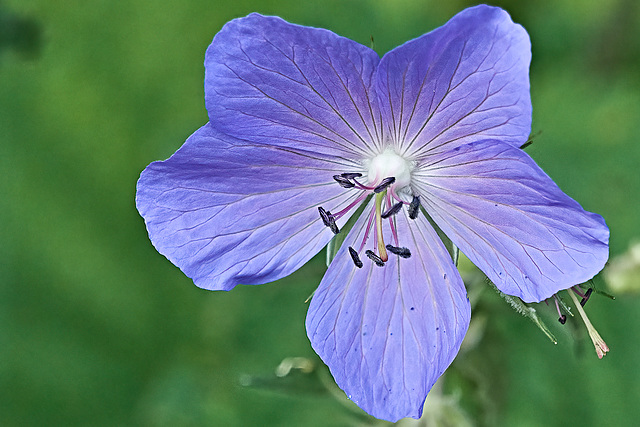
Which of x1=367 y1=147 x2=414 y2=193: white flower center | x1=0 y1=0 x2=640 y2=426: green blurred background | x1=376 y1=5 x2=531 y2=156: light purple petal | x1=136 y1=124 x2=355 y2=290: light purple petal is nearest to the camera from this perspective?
x1=376 y1=5 x2=531 y2=156: light purple petal

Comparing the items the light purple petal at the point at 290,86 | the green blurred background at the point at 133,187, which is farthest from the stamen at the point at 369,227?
the green blurred background at the point at 133,187

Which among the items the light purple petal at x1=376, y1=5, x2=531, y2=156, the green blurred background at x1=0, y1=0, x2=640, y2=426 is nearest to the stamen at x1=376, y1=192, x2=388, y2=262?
the light purple petal at x1=376, y1=5, x2=531, y2=156

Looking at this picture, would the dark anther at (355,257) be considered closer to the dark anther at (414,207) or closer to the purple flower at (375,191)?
the purple flower at (375,191)

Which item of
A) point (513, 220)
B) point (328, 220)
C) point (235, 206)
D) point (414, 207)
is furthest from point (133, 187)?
point (513, 220)

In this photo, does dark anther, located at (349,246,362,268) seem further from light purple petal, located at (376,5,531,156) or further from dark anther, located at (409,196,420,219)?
light purple petal, located at (376,5,531,156)

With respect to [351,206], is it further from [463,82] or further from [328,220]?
[463,82]

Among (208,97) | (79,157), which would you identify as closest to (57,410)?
(79,157)
